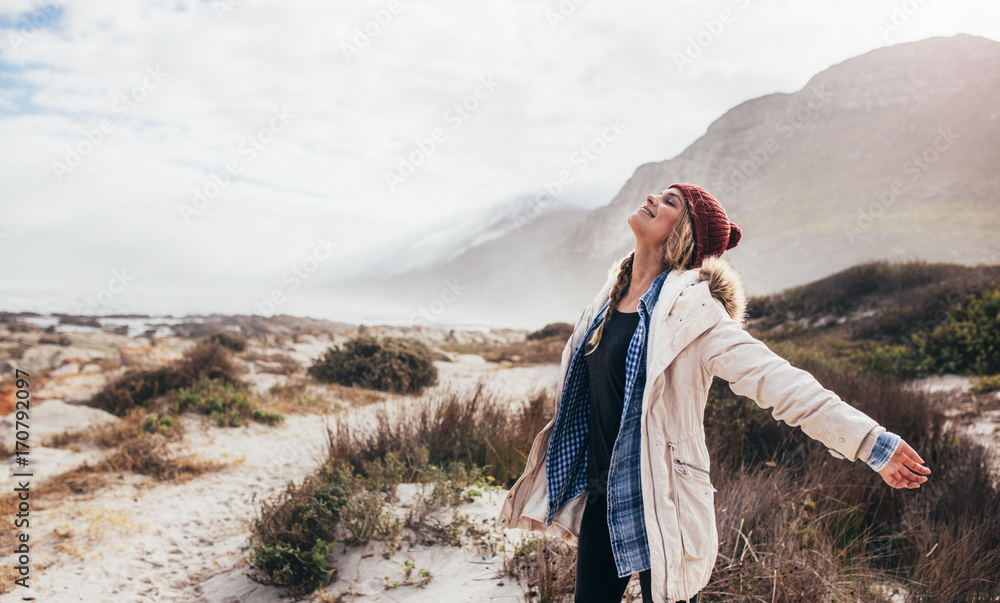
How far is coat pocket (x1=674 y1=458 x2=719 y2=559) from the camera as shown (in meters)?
1.64

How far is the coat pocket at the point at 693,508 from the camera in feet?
5.38

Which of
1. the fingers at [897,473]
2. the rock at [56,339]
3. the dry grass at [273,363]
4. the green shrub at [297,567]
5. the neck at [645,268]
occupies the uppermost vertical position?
the neck at [645,268]

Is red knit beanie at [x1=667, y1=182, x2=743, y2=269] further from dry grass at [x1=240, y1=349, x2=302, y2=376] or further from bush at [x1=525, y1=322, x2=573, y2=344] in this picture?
bush at [x1=525, y1=322, x2=573, y2=344]

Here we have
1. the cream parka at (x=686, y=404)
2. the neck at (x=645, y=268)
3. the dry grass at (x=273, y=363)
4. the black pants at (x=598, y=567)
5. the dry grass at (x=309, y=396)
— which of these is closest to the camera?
the cream parka at (x=686, y=404)

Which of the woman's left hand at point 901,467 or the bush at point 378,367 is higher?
the woman's left hand at point 901,467

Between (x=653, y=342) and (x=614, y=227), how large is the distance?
76125 mm

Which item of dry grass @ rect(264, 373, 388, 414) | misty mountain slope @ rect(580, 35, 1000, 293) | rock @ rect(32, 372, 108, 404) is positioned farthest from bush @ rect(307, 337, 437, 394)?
misty mountain slope @ rect(580, 35, 1000, 293)

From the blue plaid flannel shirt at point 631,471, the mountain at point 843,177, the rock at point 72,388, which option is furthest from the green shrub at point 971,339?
the mountain at point 843,177

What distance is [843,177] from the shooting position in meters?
57.7

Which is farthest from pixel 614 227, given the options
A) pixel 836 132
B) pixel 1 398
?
pixel 1 398

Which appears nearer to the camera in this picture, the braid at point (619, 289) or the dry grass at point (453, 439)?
the braid at point (619, 289)

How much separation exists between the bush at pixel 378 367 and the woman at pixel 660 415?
776cm

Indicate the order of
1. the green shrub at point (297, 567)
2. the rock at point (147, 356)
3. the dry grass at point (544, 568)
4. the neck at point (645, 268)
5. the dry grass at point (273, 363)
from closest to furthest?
the neck at point (645, 268) < the dry grass at point (544, 568) < the green shrub at point (297, 567) < the rock at point (147, 356) < the dry grass at point (273, 363)

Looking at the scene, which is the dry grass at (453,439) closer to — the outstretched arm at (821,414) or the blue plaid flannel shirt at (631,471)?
the blue plaid flannel shirt at (631,471)
